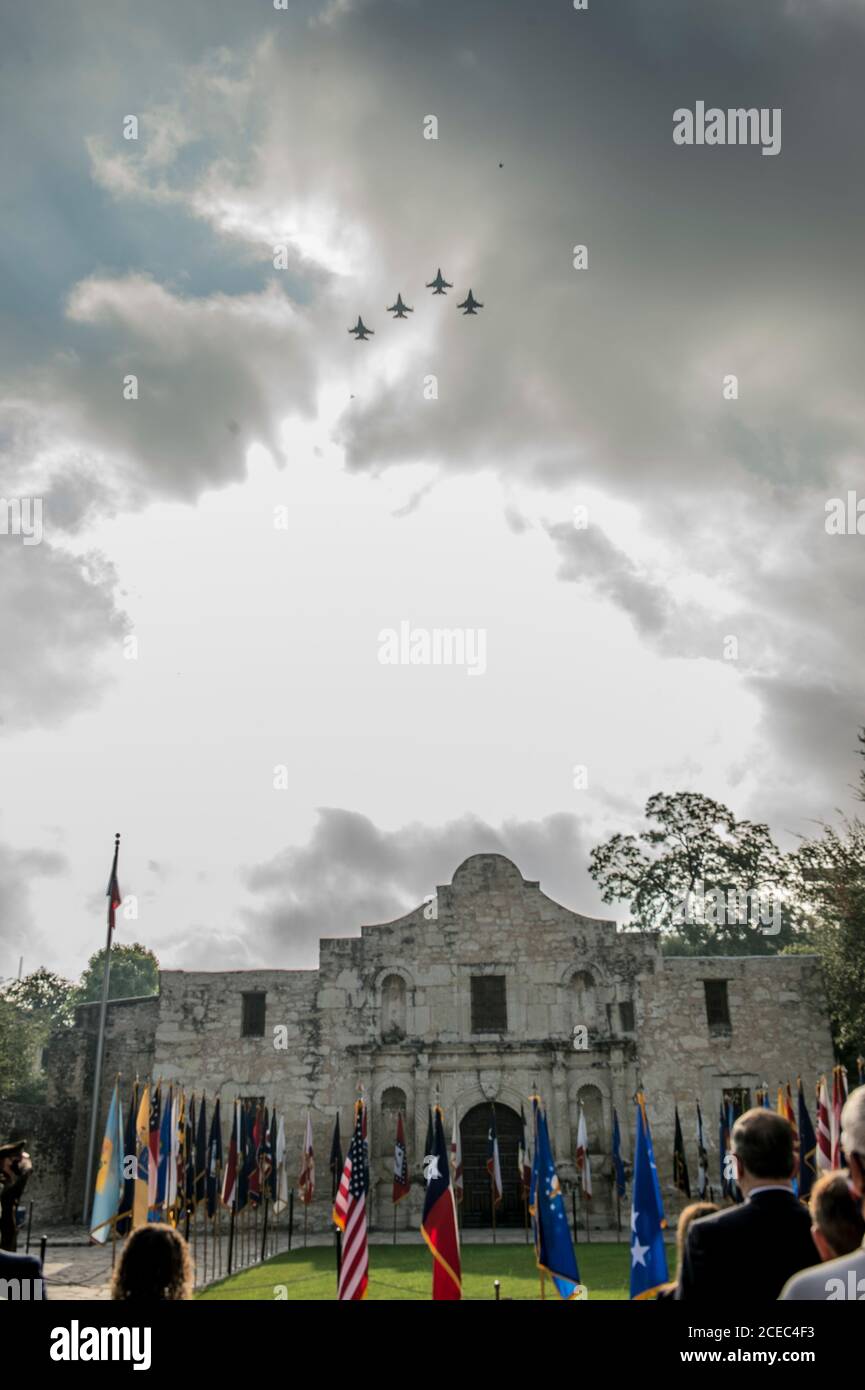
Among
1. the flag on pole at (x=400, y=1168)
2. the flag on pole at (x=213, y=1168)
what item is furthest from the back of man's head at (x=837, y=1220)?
the flag on pole at (x=400, y=1168)

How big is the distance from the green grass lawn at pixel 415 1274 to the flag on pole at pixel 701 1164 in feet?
9.60

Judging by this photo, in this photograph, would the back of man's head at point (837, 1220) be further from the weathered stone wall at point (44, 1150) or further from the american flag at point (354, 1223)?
the weathered stone wall at point (44, 1150)

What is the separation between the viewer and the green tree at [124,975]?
248 ft

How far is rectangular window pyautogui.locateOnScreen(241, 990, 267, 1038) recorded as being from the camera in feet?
98.9

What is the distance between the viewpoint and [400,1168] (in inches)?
1042

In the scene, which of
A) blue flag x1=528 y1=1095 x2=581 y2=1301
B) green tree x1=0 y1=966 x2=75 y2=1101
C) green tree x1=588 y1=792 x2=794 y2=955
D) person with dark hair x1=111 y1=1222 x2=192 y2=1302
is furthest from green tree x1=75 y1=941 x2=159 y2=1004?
person with dark hair x1=111 y1=1222 x2=192 y2=1302

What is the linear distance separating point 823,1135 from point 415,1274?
8.09m

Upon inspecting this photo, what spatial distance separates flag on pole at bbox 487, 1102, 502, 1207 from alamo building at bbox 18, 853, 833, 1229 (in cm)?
28

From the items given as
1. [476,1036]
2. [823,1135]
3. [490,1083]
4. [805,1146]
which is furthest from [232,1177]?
[823,1135]
